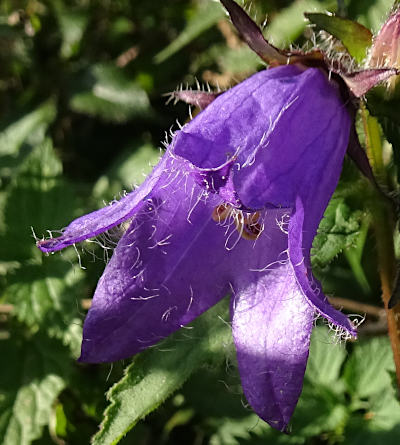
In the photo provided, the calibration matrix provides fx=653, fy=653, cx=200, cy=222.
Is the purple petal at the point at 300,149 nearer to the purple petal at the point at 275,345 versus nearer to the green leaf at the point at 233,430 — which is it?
the purple petal at the point at 275,345

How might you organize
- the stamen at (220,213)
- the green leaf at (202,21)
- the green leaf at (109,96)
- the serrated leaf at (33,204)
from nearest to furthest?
the stamen at (220,213), the serrated leaf at (33,204), the green leaf at (202,21), the green leaf at (109,96)

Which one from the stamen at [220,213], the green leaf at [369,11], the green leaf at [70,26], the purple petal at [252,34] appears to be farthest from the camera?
the green leaf at [70,26]

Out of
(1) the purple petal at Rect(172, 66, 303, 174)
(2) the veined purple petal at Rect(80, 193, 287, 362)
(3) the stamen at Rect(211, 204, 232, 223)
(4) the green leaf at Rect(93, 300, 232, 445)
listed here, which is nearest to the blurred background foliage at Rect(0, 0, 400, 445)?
(4) the green leaf at Rect(93, 300, 232, 445)

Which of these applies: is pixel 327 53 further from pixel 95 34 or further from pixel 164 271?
pixel 95 34

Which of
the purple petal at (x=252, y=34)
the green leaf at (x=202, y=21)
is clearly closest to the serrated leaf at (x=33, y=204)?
the green leaf at (x=202, y=21)

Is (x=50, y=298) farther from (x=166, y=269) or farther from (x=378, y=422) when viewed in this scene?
(x=378, y=422)

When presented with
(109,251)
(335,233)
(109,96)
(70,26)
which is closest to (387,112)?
(335,233)

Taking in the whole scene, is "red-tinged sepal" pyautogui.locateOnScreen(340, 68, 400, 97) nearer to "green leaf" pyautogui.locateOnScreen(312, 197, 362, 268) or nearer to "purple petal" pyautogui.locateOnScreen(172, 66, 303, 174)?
"purple petal" pyautogui.locateOnScreen(172, 66, 303, 174)
